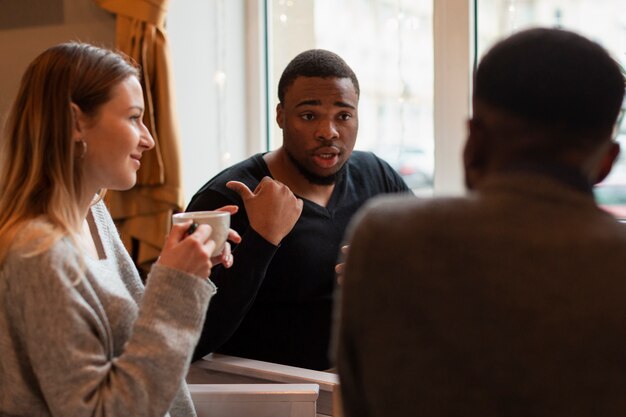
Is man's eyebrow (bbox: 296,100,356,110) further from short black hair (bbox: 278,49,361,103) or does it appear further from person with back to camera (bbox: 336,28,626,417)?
person with back to camera (bbox: 336,28,626,417)

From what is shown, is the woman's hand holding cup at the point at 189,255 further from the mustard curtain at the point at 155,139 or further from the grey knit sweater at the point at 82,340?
the mustard curtain at the point at 155,139

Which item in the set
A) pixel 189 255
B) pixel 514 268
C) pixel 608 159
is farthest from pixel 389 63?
pixel 514 268

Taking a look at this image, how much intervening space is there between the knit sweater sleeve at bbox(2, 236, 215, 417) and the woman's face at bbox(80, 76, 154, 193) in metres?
0.17

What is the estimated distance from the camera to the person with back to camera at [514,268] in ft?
2.10

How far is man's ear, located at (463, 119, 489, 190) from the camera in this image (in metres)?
0.72

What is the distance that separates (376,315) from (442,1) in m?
1.64

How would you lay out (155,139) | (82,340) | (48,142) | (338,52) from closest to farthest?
(82,340)
(48,142)
(155,139)
(338,52)

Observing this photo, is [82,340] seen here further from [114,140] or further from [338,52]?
[338,52]

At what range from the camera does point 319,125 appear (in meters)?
1.83

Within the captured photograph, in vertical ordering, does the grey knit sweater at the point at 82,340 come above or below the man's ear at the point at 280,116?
below

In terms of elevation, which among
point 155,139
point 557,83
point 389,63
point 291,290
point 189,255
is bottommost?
point 291,290

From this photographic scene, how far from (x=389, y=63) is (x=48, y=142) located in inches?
52.8

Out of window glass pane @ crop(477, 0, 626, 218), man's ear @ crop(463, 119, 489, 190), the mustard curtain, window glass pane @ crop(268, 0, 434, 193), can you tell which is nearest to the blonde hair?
man's ear @ crop(463, 119, 489, 190)

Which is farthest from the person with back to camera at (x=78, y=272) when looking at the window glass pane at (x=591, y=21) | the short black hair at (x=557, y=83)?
the window glass pane at (x=591, y=21)
